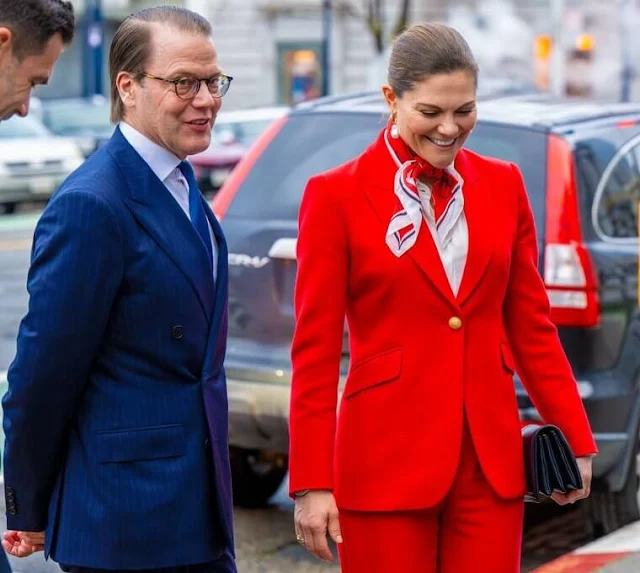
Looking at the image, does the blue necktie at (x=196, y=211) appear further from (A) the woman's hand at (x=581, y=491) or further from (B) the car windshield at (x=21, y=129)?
(B) the car windshield at (x=21, y=129)

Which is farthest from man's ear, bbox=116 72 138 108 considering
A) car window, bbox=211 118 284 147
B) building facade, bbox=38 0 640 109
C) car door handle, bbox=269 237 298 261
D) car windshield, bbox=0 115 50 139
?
building facade, bbox=38 0 640 109

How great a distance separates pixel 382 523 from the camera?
331 cm

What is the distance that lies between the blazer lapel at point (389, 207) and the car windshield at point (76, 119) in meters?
21.4

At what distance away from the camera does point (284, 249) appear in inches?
229

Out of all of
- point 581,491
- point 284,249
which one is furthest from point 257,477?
point 581,491

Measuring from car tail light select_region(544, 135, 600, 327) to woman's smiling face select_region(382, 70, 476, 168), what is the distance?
221cm

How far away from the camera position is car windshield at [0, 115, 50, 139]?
70.4 ft

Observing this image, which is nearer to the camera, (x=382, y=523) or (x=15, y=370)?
(x=15, y=370)

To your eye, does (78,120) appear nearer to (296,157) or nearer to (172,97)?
(296,157)

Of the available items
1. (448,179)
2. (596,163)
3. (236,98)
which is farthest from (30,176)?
(236,98)

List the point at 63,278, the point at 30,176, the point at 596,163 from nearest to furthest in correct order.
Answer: the point at 63,278
the point at 596,163
the point at 30,176

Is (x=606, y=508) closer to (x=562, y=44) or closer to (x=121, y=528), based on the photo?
(x=121, y=528)

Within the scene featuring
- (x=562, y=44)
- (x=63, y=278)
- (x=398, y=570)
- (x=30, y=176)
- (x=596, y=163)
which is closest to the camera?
(x=63, y=278)

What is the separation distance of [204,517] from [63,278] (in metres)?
0.60
